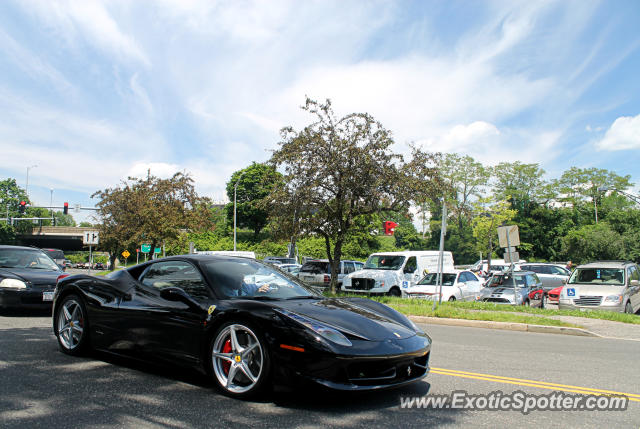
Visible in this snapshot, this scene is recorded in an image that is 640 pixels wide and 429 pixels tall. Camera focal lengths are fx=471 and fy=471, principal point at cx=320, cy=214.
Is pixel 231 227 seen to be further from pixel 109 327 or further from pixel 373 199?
pixel 109 327

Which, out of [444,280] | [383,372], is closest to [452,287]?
[444,280]

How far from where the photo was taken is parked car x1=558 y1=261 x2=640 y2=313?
13947 mm

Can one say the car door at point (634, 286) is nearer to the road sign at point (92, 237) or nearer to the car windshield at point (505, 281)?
the car windshield at point (505, 281)

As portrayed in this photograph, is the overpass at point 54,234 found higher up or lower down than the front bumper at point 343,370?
higher up

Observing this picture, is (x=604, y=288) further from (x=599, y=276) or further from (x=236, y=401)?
(x=236, y=401)

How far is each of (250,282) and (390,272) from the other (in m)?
14.7

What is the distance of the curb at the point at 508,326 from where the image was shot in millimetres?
10094

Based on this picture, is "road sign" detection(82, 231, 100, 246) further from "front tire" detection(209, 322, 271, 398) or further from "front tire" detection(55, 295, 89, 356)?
"front tire" detection(209, 322, 271, 398)

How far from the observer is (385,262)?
19859 millimetres

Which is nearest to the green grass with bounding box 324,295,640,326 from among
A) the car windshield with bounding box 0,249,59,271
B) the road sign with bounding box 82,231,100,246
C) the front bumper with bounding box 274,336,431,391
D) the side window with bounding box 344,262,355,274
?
the side window with bounding box 344,262,355,274

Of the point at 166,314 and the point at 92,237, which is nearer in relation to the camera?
the point at 166,314

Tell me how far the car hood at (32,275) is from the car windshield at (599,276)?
1477 centimetres

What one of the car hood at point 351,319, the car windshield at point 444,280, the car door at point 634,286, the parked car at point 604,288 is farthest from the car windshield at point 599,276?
the car hood at point 351,319

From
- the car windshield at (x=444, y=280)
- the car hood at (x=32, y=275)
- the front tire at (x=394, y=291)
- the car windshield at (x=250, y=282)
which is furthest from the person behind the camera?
the front tire at (x=394, y=291)
